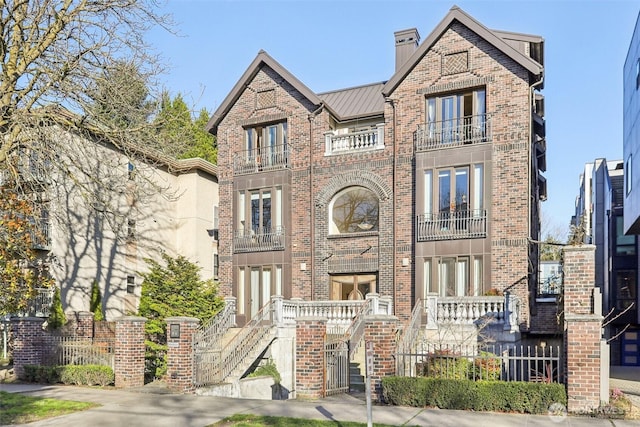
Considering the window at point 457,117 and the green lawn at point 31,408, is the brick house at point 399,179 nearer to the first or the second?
the window at point 457,117

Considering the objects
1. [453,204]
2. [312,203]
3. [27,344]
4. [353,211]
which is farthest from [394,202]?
[27,344]

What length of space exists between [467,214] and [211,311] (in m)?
10.1

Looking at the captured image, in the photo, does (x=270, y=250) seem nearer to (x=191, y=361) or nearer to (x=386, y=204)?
(x=386, y=204)

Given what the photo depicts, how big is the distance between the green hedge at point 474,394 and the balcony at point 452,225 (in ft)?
29.9

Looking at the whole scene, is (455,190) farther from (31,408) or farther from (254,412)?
(31,408)

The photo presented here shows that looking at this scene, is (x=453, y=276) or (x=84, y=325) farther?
(x=453, y=276)

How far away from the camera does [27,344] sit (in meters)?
16.8

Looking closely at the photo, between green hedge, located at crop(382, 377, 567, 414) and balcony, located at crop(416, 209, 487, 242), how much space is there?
9125mm

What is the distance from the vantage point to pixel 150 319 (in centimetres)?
2027

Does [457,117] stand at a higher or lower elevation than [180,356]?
higher

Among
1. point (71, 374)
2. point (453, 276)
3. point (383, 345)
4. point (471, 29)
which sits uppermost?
point (471, 29)

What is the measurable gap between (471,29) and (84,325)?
1689 cm

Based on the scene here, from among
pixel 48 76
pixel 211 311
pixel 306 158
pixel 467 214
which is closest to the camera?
pixel 48 76

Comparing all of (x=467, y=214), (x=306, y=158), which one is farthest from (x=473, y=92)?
(x=306, y=158)
